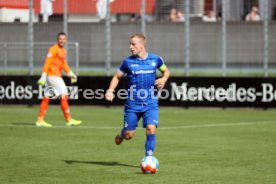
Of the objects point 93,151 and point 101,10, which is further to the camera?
point 101,10

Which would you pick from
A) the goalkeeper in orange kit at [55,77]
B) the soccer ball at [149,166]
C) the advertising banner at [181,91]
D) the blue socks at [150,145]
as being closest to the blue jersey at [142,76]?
the blue socks at [150,145]

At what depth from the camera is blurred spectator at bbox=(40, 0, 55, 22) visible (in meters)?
28.2

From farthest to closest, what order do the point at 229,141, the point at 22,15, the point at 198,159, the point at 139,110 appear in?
the point at 22,15
the point at 229,141
the point at 198,159
the point at 139,110

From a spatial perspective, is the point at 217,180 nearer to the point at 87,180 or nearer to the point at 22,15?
the point at 87,180

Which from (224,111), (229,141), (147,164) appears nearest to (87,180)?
(147,164)

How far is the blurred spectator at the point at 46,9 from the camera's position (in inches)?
1110

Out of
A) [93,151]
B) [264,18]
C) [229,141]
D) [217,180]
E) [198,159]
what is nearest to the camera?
[217,180]

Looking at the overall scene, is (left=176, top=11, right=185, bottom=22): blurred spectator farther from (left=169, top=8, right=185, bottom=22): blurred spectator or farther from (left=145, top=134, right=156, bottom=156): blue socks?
(left=145, top=134, right=156, bottom=156): blue socks

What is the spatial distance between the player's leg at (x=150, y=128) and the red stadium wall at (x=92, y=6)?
1475 cm

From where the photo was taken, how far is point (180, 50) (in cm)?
2794

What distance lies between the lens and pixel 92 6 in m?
28.3

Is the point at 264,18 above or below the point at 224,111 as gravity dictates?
above

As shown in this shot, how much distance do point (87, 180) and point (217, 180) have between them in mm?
1828

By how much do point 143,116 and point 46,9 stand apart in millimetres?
15624
